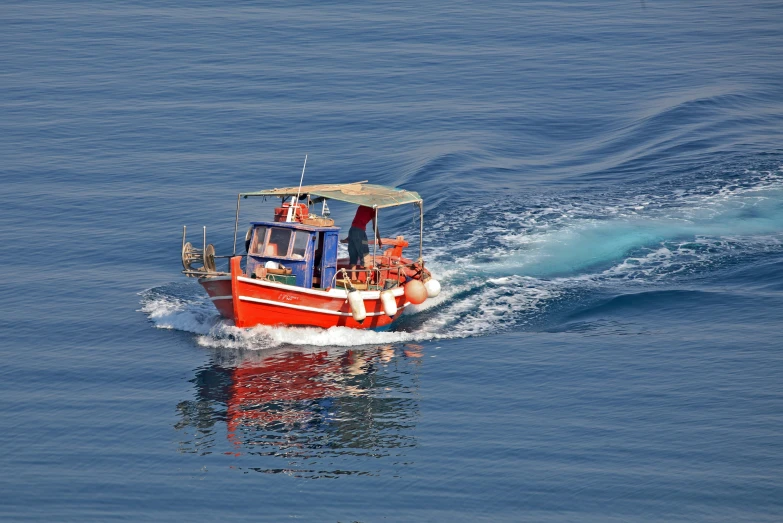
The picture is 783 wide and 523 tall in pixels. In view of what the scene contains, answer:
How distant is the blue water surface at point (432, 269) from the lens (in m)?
20.7

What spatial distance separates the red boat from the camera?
2786 centimetres

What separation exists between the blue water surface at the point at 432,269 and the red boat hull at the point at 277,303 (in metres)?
0.43

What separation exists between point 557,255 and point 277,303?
424 inches

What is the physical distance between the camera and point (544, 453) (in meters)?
21.4

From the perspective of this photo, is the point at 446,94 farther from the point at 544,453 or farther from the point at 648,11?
the point at 544,453

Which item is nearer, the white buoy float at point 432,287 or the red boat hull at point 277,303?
the red boat hull at point 277,303

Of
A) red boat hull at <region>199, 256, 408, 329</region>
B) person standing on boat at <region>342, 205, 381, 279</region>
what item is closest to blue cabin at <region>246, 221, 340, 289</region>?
red boat hull at <region>199, 256, 408, 329</region>

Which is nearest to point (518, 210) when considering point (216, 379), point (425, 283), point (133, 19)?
point (425, 283)

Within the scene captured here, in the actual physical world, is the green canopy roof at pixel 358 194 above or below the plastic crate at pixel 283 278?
above

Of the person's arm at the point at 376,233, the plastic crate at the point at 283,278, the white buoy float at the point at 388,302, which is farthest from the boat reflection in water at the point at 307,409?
the person's arm at the point at 376,233

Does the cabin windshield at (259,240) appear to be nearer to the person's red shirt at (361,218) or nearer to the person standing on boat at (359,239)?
the person standing on boat at (359,239)

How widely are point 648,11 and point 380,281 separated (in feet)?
170

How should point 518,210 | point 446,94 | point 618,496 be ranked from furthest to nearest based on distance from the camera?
point 446,94 < point 518,210 < point 618,496

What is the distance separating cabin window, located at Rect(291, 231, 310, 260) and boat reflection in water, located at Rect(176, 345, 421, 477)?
8.53 feet
